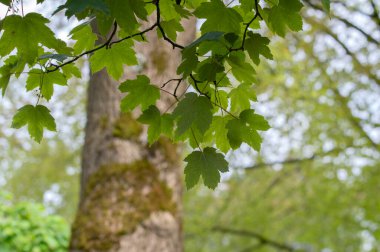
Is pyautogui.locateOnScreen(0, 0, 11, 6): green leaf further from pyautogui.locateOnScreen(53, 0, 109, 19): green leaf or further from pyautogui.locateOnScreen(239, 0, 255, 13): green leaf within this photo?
pyautogui.locateOnScreen(239, 0, 255, 13): green leaf

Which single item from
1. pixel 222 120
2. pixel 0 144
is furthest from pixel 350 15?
pixel 0 144

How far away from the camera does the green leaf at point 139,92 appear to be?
3.86ft

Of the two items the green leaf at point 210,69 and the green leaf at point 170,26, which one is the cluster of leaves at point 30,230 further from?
the green leaf at point 210,69

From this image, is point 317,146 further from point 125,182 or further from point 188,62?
point 188,62

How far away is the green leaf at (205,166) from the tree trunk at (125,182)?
6.57 ft

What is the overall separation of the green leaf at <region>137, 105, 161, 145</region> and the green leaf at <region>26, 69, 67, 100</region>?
21 cm

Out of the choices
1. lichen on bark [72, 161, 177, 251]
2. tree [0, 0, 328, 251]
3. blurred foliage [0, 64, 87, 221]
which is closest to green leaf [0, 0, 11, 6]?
tree [0, 0, 328, 251]

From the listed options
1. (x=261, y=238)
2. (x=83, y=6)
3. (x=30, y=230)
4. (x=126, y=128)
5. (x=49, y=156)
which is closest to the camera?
(x=83, y=6)

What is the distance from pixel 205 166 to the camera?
1.10 metres

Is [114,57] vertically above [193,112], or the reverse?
[114,57]

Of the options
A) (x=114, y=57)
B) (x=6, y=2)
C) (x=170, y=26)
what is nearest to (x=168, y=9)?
(x=170, y=26)

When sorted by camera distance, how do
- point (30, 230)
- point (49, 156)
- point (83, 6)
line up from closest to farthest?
1. point (83, 6)
2. point (30, 230)
3. point (49, 156)

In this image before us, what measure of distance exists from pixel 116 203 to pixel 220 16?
2.26 m

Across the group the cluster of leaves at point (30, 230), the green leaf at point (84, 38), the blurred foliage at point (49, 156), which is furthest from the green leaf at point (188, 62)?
the blurred foliage at point (49, 156)
